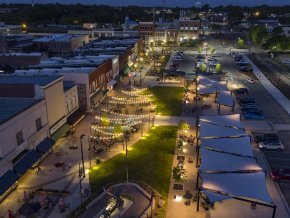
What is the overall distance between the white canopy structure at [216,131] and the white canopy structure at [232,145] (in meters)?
1.11

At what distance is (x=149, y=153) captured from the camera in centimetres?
4194

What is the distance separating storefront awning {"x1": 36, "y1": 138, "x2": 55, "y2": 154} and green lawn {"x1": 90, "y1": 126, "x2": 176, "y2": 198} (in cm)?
692

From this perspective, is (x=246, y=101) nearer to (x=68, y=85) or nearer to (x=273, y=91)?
(x=273, y=91)

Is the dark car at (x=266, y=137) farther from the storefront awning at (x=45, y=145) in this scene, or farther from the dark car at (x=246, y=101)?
the storefront awning at (x=45, y=145)

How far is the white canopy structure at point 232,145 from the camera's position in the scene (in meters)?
36.0

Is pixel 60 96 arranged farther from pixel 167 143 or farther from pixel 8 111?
pixel 167 143

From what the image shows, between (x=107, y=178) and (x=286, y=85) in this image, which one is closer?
(x=107, y=178)

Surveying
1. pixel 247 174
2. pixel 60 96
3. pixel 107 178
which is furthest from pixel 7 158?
pixel 247 174

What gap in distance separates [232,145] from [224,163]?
4.74m

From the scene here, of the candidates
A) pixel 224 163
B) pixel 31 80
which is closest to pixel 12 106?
pixel 31 80

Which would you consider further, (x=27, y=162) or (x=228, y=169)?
(x=27, y=162)

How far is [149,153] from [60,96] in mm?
15730

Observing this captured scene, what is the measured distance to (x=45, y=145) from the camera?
41.1 m

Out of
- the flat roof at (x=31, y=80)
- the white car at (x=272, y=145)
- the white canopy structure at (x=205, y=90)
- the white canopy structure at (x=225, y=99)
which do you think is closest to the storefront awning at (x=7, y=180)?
the flat roof at (x=31, y=80)
